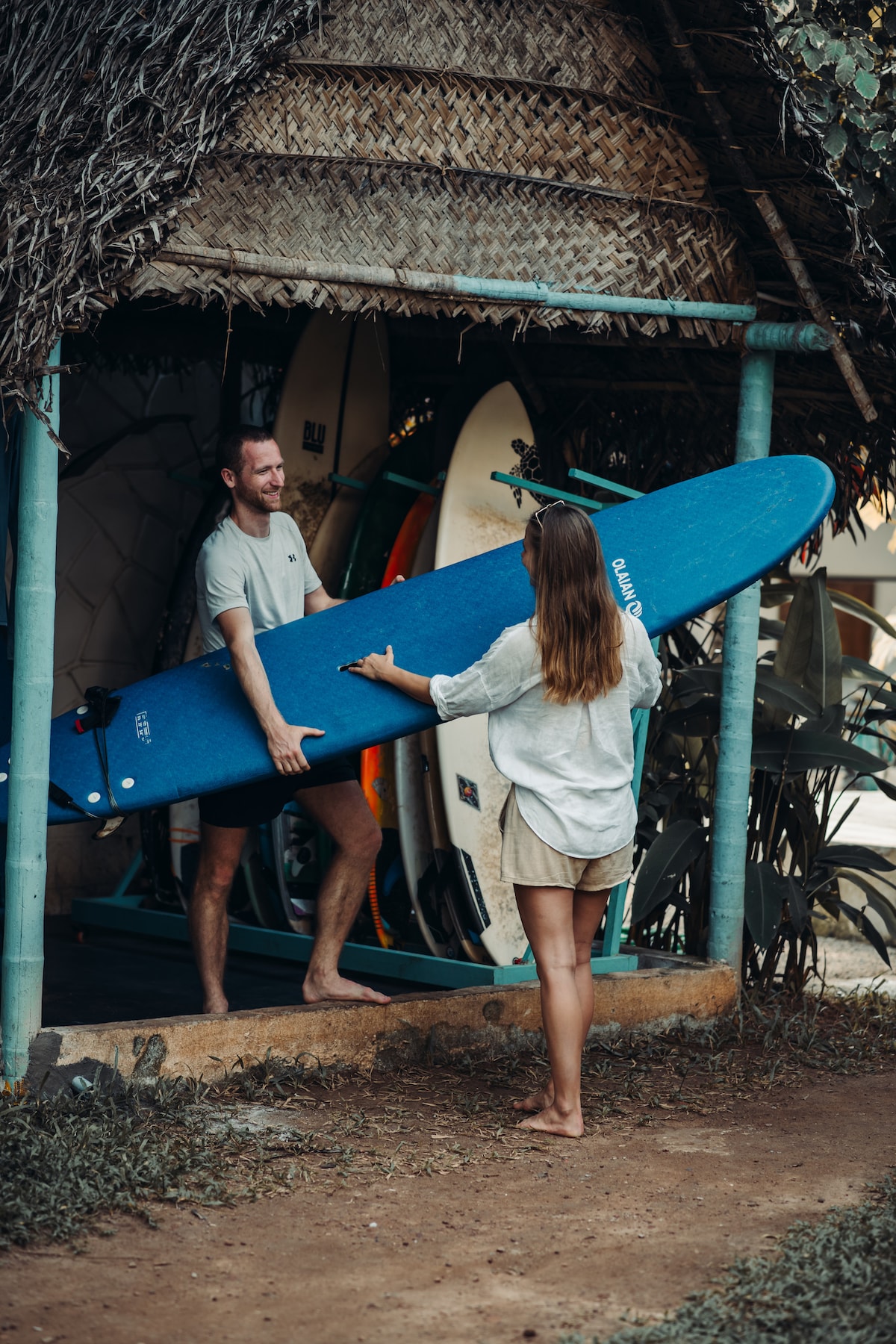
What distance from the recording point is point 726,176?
4422mm

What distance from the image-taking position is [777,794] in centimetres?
523

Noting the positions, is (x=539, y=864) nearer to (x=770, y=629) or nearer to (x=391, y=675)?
(x=391, y=675)

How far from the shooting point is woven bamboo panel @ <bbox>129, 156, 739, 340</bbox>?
373 cm

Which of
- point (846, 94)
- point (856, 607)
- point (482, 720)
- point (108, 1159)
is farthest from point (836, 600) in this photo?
point (108, 1159)

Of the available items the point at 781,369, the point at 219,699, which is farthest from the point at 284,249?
the point at 781,369

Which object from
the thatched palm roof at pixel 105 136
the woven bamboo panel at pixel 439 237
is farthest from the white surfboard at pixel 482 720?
the thatched palm roof at pixel 105 136

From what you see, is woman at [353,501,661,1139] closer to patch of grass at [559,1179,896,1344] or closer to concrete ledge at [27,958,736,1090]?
concrete ledge at [27,958,736,1090]

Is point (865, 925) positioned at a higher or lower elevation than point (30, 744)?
lower

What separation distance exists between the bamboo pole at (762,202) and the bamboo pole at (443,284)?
0.67 ft

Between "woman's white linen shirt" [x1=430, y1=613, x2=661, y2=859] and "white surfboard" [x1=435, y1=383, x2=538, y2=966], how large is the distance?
929 mm

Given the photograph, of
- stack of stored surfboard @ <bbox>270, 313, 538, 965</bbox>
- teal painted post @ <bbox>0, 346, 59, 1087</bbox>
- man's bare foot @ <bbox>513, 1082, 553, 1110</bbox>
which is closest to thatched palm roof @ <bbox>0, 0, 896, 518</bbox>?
teal painted post @ <bbox>0, 346, 59, 1087</bbox>

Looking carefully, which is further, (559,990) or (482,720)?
(482,720)

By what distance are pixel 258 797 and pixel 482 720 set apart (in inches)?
41.5

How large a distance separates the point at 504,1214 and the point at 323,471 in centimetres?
300
